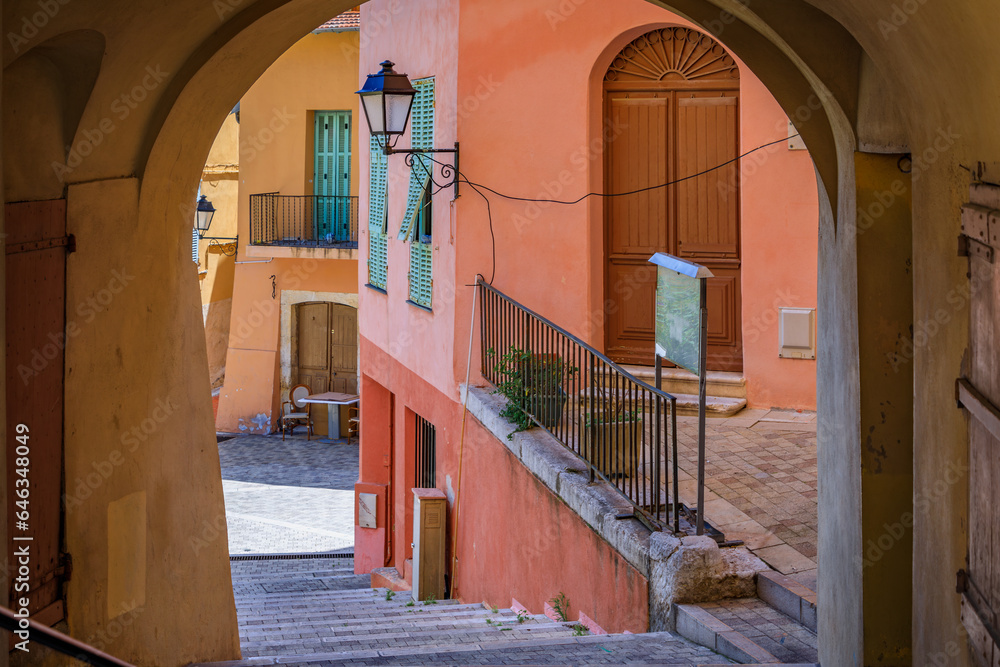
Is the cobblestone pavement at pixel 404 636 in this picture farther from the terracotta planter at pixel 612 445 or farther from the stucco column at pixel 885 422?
the stucco column at pixel 885 422

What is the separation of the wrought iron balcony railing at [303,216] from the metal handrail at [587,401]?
11.8 m

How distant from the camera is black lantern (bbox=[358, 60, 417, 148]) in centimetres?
971

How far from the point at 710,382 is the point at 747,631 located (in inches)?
186

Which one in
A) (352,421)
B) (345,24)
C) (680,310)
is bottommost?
(352,421)

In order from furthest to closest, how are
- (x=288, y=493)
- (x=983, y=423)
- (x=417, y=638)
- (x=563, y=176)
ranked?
1. (x=288, y=493)
2. (x=563, y=176)
3. (x=417, y=638)
4. (x=983, y=423)

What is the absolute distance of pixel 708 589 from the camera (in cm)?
639

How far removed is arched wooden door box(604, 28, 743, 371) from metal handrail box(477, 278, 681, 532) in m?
1.68

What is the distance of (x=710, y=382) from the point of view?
10.5m

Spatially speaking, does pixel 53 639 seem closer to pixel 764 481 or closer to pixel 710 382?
pixel 764 481

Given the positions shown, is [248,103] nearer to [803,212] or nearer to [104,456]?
[803,212]

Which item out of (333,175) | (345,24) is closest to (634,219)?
(345,24)

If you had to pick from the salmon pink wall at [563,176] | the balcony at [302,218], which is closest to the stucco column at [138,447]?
the salmon pink wall at [563,176]

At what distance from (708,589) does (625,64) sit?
19.8 ft

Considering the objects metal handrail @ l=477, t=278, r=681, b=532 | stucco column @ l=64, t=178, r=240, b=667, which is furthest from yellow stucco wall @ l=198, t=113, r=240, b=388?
stucco column @ l=64, t=178, r=240, b=667
